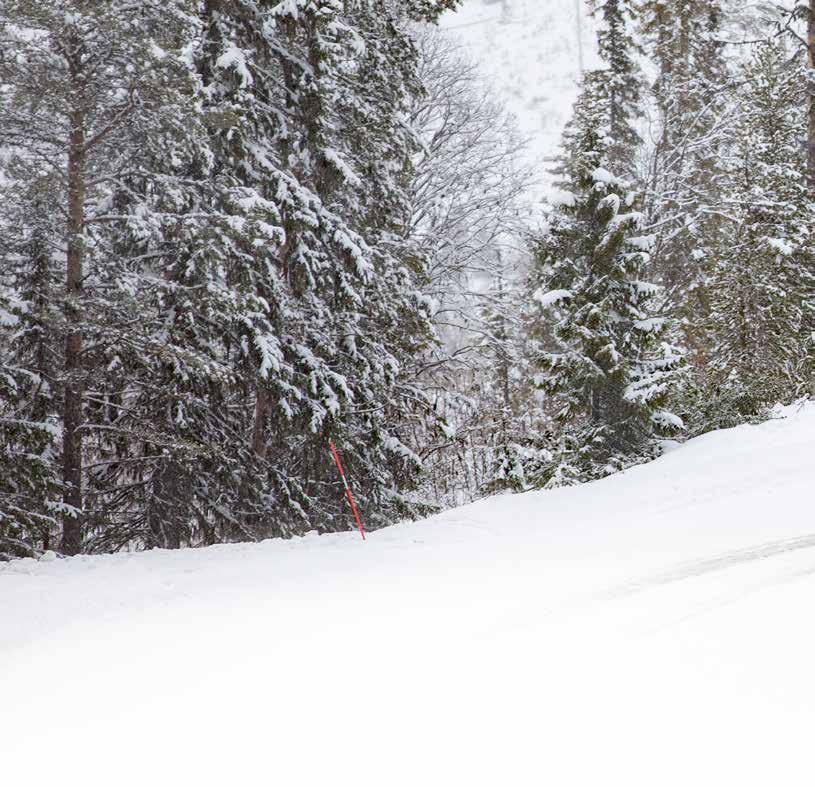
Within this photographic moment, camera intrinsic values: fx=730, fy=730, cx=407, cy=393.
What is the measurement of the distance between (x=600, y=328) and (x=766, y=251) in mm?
7603

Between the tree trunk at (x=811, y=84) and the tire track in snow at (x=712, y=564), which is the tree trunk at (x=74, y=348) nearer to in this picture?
the tire track in snow at (x=712, y=564)

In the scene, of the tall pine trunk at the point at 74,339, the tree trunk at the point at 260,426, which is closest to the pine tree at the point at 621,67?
the tree trunk at the point at 260,426

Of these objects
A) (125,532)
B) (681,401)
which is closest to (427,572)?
(125,532)

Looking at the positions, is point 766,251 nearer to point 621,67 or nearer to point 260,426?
point 621,67

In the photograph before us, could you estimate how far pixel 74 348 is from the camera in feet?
34.2

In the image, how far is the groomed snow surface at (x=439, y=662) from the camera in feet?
11.7

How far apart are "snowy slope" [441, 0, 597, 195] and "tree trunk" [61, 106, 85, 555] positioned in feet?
283

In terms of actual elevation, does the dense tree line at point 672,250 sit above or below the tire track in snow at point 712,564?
above

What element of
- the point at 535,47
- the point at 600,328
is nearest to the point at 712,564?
the point at 600,328

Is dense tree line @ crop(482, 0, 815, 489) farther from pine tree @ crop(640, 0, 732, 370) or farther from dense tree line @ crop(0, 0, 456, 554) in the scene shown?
dense tree line @ crop(0, 0, 456, 554)

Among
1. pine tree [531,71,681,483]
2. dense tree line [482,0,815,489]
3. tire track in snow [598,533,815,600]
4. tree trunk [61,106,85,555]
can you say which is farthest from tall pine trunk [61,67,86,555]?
tire track in snow [598,533,815,600]

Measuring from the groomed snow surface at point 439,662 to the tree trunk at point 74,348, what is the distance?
283 centimetres

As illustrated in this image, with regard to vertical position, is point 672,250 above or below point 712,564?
above

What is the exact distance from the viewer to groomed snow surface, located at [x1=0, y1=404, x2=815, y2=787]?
3566 mm
